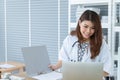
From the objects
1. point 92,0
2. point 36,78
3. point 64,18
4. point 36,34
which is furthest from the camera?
point 36,34

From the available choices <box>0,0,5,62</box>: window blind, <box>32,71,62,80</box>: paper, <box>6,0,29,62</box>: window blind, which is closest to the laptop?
<box>32,71,62,80</box>: paper

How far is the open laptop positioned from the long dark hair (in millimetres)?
378

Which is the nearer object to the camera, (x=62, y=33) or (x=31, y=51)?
(x=31, y=51)

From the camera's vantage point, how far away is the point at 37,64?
2025 millimetres

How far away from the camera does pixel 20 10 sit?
389cm

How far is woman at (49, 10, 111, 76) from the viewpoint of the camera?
1979 mm

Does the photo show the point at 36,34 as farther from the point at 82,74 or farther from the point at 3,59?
the point at 82,74

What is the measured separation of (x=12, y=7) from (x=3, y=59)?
1047mm

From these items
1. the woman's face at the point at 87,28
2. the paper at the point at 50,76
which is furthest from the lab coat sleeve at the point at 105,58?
the paper at the point at 50,76

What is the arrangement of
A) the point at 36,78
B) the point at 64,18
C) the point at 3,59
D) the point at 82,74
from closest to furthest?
the point at 82,74 < the point at 36,78 < the point at 64,18 < the point at 3,59

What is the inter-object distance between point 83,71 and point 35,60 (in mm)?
691

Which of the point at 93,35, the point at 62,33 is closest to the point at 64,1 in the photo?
the point at 62,33

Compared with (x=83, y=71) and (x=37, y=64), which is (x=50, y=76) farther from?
(x=83, y=71)

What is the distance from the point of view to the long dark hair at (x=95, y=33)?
6.49 ft
